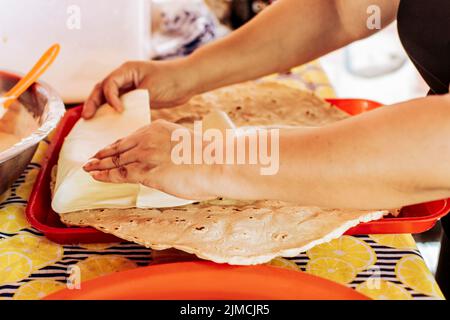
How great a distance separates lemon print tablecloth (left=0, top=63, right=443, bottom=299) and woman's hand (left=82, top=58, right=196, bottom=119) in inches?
13.5

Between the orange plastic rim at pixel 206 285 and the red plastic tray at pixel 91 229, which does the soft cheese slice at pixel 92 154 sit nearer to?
the red plastic tray at pixel 91 229

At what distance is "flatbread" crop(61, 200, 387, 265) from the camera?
0.82m

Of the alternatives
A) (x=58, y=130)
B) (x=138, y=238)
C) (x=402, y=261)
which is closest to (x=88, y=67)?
(x=58, y=130)

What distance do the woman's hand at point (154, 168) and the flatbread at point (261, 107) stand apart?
1.20ft

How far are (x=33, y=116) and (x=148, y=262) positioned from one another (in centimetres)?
43

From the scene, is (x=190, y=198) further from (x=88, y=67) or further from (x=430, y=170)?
(x=88, y=67)

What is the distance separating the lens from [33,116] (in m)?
1.11

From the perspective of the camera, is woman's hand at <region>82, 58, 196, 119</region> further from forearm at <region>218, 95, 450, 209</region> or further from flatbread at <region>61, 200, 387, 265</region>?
forearm at <region>218, 95, 450, 209</region>

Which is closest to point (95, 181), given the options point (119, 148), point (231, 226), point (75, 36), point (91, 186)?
point (91, 186)

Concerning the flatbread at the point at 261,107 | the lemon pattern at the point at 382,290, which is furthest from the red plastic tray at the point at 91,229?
the flatbread at the point at 261,107

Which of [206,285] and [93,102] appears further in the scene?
[93,102]

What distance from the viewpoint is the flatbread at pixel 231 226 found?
820 mm
